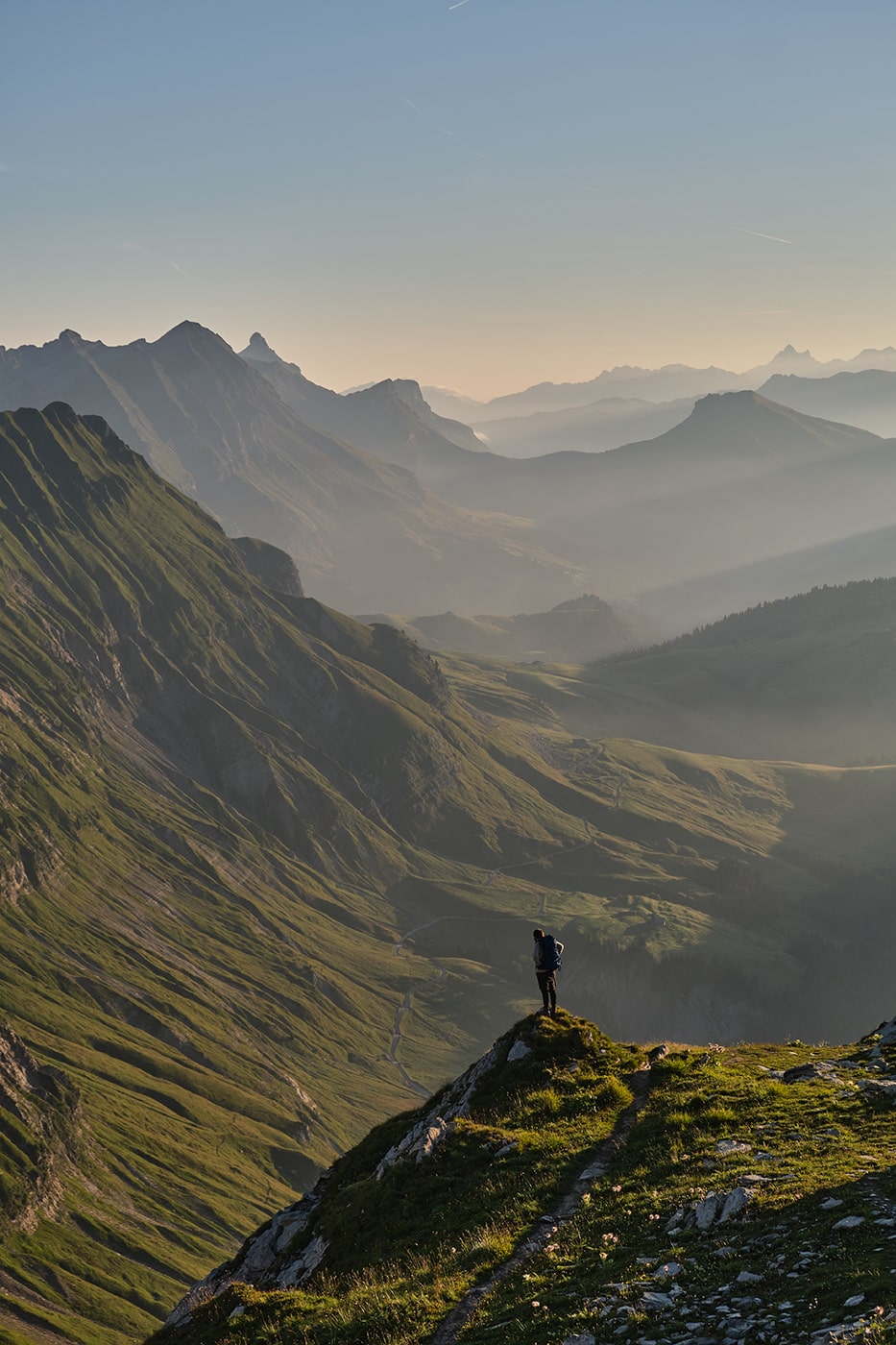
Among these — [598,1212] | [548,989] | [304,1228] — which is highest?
[548,989]

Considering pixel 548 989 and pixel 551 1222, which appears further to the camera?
pixel 548 989

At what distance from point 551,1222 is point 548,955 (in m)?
15.9

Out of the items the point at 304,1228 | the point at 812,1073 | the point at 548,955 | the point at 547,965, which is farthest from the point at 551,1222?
the point at 548,955

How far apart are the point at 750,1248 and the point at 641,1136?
1024cm

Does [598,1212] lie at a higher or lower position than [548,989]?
lower

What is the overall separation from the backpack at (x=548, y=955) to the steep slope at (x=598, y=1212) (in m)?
2.33

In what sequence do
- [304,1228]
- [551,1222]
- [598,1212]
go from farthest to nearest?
[304,1228], [551,1222], [598,1212]

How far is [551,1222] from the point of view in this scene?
100 ft

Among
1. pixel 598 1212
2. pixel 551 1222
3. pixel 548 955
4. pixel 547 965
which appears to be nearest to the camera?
pixel 598 1212

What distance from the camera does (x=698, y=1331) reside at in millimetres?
21203

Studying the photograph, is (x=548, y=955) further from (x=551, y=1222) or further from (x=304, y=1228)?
(x=551, y=1222)

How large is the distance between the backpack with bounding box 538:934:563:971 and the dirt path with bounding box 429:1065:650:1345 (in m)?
6.38

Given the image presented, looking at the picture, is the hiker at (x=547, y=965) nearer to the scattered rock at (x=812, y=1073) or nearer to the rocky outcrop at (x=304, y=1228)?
the rocky outcrop at (x=304, y=1228)

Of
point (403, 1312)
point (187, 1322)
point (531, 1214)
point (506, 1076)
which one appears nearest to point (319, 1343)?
point (403, 1312)
